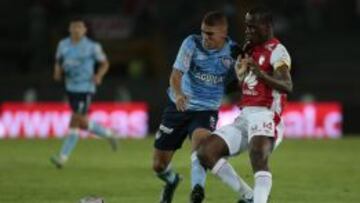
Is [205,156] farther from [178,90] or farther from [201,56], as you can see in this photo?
[201,56]

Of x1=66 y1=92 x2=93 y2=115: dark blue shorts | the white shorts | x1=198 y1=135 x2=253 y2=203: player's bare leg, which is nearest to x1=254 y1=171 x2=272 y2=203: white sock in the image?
the white shorts

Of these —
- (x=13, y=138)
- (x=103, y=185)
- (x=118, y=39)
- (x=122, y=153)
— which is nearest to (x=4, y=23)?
(x=118, y=39)

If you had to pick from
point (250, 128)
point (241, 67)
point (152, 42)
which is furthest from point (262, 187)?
point (152, 42)

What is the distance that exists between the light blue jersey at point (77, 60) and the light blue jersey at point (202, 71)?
6.35 m

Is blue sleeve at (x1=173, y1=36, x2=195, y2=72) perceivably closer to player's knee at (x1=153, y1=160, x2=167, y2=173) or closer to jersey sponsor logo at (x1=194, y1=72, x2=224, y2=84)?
jersey sponsor logo at (x1=194, y1=72, x2=224, y2=84)

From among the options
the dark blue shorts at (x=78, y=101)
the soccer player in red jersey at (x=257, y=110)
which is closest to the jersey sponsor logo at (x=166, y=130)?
the soccer player in red jersey at (x=257, y=110)

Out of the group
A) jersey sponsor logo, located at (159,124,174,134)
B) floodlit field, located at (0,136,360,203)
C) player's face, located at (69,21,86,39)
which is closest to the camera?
jersey sponsor logo, located at (159,124,174,134)

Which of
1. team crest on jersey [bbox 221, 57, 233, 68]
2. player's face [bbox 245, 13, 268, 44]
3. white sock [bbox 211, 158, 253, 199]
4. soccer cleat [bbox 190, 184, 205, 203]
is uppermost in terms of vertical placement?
player's face [bbox 245, 13, 268, 44]

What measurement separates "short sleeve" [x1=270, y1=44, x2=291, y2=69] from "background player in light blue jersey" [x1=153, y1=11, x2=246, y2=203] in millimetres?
959

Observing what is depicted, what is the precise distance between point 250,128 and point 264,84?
1.44ft

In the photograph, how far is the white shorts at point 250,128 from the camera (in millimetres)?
10219

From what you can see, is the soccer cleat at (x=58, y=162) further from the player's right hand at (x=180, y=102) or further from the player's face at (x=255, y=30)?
the player's face at (x=255, y=30)

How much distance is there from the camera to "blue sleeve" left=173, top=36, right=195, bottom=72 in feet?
36.5

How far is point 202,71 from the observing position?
11.4 metres
